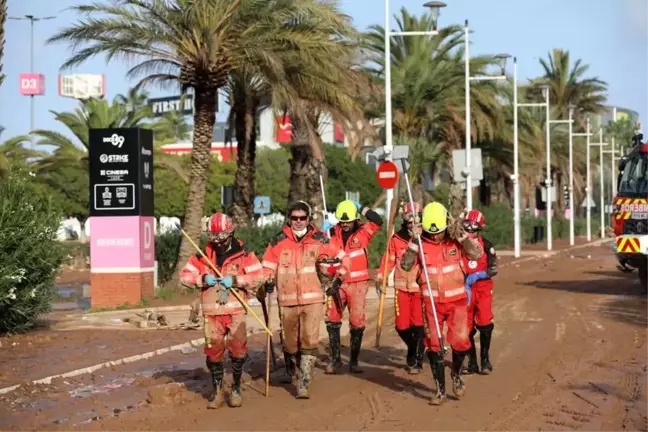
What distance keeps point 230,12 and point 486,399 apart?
14942 mm

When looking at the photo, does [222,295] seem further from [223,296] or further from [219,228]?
[219,228]

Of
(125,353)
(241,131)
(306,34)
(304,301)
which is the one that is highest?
(306,34)

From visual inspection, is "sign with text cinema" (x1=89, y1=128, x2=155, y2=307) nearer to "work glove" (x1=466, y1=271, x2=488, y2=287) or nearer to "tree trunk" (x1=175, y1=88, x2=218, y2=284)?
"tree trunk" (x1=175, y1=88, x2=218, y2=284)

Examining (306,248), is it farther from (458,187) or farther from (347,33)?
(458,187)

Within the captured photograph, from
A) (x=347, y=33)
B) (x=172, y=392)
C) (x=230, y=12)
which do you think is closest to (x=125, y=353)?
(x=172, y=392)

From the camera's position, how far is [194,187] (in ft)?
84.6

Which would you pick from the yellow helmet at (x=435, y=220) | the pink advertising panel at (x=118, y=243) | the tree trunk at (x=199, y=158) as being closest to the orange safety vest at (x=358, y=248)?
the yellow helmet at (x=435, y=220)

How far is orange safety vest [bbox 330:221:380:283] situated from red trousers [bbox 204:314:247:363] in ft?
9.00

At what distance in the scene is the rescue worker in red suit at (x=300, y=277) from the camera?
10945 mm

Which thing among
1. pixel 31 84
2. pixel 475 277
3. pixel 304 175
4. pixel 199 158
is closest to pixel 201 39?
pixel 199 158

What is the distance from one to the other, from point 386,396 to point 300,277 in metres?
1.43

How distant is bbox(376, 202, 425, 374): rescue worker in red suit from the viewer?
11845mm

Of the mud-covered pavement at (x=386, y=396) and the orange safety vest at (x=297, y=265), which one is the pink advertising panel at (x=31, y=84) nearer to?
the mud-covered pavement at (x=386, y=396)

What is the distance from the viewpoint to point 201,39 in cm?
2422
